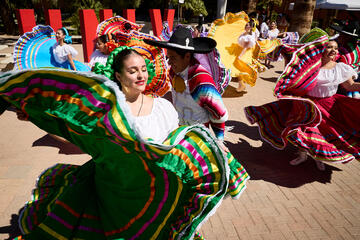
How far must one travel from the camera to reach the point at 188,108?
3.11 metres

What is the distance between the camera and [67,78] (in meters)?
1.46

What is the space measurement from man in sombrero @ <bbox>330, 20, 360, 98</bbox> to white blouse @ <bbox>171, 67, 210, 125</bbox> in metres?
2.65

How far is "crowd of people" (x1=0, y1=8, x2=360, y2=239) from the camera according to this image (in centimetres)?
146

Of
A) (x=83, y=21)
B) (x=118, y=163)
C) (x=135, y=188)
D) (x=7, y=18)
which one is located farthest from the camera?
(x=7, y=18)

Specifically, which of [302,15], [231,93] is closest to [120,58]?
[231,93]

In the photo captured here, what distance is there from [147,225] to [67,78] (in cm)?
119

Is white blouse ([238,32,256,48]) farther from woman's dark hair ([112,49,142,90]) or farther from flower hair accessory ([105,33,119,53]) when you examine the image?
woman's dark hair ([112,49,142,90])

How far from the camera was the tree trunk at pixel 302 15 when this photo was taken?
9484mm

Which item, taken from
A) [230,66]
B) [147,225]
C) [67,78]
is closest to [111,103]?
[67,78]

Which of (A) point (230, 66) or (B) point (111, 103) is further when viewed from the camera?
(A) point (230, 66)

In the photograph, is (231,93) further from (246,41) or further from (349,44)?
(349,44)

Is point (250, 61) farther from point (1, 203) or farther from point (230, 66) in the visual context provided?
point (1, 203)

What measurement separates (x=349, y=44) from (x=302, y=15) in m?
6.30

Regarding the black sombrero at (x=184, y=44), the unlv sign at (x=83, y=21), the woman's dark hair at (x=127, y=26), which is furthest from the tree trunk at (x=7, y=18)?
the black sombrero at (x=184, y=44)
